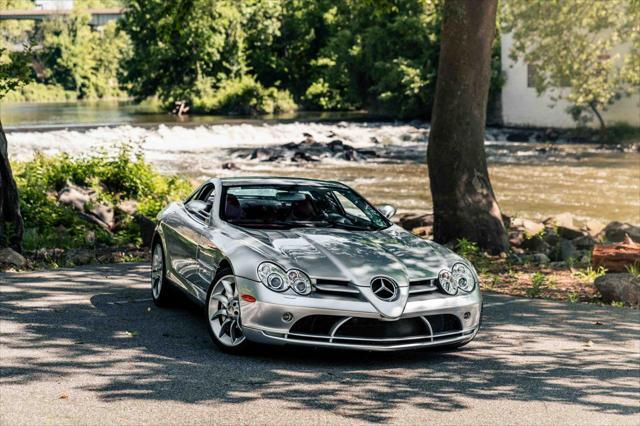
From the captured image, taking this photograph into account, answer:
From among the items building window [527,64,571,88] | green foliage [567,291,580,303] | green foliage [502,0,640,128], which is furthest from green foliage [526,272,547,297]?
building window [527,64,571,88]

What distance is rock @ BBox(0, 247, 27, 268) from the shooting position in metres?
12.3

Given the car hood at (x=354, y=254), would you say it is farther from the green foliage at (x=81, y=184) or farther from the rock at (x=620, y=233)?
the rock at (x=620, y=233)

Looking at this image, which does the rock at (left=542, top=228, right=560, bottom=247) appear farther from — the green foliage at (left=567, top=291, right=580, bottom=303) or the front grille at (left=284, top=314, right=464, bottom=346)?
the front grille at (left=284, top=314, right=464, bottom=346)

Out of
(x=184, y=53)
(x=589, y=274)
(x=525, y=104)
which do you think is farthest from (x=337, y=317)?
(x=184, y=53)

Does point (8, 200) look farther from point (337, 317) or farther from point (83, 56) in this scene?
point (83, 56)

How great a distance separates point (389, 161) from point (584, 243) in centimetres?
1952

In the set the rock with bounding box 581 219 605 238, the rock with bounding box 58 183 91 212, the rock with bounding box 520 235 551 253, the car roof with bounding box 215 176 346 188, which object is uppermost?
the car roof with bounding box 215 176 346 188

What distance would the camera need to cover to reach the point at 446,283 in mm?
7469

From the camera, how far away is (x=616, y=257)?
1287 centimetres

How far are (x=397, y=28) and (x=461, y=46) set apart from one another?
4198 cm

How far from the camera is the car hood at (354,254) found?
721 cm

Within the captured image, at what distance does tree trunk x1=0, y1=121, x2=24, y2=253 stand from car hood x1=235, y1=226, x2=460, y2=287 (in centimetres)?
578

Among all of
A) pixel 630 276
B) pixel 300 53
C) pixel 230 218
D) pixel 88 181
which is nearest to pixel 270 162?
pixel 88 181

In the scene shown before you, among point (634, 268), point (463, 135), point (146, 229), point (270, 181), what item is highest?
point (463, 135)
